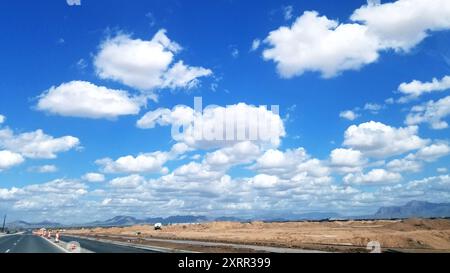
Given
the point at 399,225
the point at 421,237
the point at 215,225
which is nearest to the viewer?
the point at 421,237

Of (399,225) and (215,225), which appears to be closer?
(399,225)
